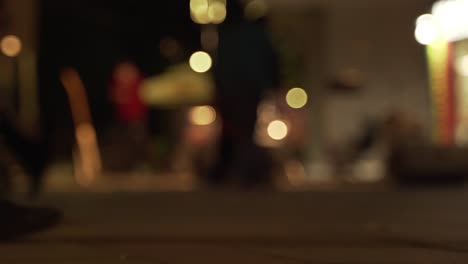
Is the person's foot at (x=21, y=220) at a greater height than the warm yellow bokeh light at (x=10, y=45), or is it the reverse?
the warm yellow bokeh light at (x=10, y=45)

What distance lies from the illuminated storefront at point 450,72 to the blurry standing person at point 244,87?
4918mm

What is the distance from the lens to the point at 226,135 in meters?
6.66

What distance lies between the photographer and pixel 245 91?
21.4 feet

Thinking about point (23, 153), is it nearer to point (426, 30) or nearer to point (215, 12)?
point (215, 12)

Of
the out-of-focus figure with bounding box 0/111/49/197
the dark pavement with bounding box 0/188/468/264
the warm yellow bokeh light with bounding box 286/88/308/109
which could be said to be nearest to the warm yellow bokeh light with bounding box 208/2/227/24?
the out-of-focus figure with bounding box 0/111/49/197

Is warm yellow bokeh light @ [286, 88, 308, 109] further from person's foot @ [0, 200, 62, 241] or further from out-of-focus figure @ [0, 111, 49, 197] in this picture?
person's foot @ [0, 200, 62, 241]

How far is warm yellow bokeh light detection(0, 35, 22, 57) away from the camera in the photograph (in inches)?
219

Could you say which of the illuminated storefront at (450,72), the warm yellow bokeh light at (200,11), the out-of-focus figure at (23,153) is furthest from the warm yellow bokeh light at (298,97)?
the out-of-focus figure at (23,153)

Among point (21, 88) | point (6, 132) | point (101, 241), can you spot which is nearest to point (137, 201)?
point (6, 132)

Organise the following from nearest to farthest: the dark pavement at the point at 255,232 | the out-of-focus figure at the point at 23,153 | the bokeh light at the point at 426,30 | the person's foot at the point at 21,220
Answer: the dark pavement at the point at 255,232, the person's foot at the point at 21,220, the out-of-focus figure at the point at 23,153, the bokeh light at the point at 426,30

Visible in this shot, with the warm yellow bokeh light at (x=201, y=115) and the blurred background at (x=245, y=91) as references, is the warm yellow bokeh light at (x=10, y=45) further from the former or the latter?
the warm yellow bokeh light at (x=201, y=115)

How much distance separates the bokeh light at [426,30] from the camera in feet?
→ 41.7

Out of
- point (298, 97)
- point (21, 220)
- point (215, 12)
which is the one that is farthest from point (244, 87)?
point (298, 97)

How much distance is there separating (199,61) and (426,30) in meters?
3.92
